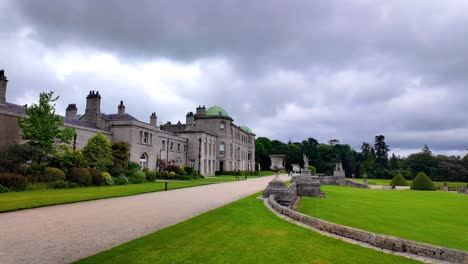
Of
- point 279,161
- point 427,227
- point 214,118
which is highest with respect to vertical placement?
point 214,118

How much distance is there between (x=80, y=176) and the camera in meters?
22.4

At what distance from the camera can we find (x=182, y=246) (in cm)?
646

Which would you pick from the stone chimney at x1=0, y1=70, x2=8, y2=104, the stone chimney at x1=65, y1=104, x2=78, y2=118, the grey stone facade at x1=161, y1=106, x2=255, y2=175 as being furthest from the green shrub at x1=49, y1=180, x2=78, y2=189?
the grey stone facade at x1=161, y1=106, x2=255, y2=175

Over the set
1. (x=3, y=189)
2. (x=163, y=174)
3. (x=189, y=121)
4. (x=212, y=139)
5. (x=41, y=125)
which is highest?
(x=189, y=121)

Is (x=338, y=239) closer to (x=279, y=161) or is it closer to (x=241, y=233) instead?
(x=241, y=233)

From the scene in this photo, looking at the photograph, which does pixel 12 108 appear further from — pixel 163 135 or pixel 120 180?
pixel 163 135

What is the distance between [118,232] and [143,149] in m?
29.6

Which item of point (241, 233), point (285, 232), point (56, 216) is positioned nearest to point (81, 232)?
point (56, 216)

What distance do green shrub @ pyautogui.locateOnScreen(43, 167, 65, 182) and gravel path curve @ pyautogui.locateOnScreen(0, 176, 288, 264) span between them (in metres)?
9.63

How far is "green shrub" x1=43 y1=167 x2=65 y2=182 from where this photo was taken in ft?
68.2

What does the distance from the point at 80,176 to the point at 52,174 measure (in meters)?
1.84

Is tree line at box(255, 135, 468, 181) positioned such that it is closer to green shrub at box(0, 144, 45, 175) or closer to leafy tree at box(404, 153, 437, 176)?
leafy tree at box(404, 153, 437, 176)

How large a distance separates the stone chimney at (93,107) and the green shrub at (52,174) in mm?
14304

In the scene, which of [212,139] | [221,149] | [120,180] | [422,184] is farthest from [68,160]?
[422,184]
